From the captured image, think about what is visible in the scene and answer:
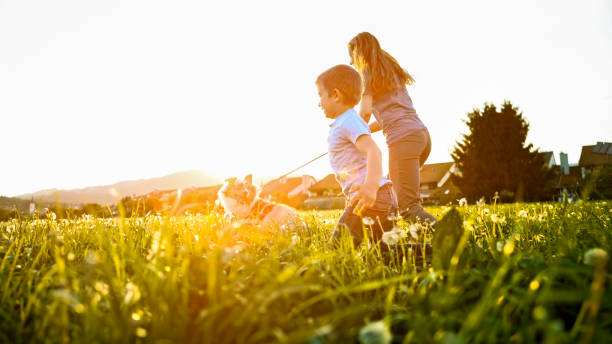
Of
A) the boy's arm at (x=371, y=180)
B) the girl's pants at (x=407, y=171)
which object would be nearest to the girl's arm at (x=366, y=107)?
the girl's pants at (x=407, y=171)

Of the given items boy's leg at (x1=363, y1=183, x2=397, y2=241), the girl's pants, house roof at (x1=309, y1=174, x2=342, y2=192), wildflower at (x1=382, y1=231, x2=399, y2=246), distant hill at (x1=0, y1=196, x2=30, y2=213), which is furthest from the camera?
house roof at (x1=309, y1=174, x2=342, y2=192)

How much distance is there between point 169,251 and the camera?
137 centimetres

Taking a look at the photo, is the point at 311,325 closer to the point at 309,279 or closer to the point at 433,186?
the point at 309,279

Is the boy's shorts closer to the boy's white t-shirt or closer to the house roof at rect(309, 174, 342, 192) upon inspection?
the boy's white t-shirt

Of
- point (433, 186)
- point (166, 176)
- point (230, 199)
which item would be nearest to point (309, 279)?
point (230, 199)

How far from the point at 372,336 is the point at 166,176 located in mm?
140228

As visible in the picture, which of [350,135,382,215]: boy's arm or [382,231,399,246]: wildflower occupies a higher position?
[350,135,382,215]: boy's arm

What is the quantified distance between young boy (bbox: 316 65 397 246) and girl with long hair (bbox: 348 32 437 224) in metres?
0.69

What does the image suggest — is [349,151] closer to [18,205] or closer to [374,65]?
[374,65]

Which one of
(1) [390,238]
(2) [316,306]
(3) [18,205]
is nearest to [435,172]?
(3) [18,205]

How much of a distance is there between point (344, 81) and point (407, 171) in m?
1.50

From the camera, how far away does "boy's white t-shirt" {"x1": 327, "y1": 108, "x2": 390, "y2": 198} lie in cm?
325

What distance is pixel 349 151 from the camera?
3432 millimetres

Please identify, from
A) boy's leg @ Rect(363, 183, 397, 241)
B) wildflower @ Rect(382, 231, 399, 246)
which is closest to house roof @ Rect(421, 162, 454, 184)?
boy's leg @ Rect(363, 183, 397, 241)
